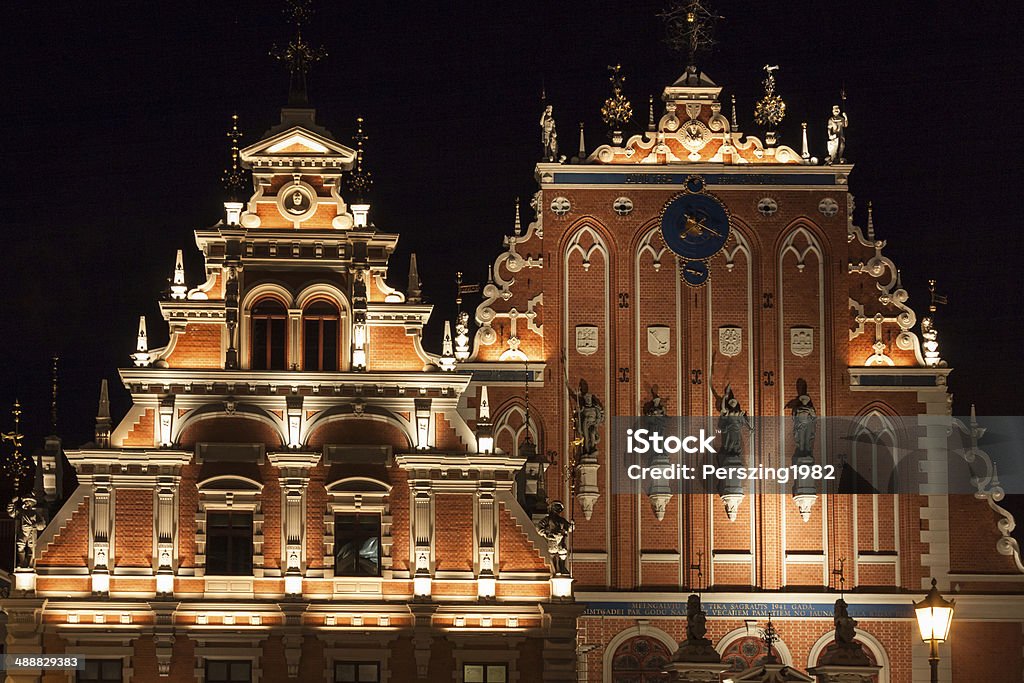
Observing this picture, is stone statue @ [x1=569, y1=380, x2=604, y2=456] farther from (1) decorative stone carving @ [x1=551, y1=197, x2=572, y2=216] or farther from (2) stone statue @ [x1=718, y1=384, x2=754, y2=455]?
(1) decorative stone carving @ [x1=551, y1=197, x2=572, y2=216]

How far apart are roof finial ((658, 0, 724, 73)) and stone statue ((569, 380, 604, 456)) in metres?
8.78

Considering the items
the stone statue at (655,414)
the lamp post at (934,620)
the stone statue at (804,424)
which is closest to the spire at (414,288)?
the stone statue at (655,414)

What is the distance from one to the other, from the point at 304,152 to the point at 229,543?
8.73m

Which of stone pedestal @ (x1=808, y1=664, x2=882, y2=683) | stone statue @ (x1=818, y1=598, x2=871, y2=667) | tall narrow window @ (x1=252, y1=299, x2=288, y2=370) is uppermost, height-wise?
tall narrow window @ (x1=252, y1=299, x2=288, y2=370)

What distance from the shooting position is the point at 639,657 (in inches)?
1966

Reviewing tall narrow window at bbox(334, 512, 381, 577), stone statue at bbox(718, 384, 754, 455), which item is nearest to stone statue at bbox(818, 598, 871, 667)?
stone statue at bbox(718, 384, 754, 455)

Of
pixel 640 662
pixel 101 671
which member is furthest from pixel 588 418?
pixel 101 671

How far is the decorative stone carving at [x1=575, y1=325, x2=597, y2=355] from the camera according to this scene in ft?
168

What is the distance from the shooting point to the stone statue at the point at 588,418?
167ft

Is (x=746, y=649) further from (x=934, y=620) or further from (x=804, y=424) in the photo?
(x=934, y=620)

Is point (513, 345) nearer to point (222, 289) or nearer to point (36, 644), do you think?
point (222, 289)

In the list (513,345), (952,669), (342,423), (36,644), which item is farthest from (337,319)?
(952,669)

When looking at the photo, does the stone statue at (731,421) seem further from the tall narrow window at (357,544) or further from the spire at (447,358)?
the tall narrow window at (357,544)

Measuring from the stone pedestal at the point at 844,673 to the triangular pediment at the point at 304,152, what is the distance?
15106mm
